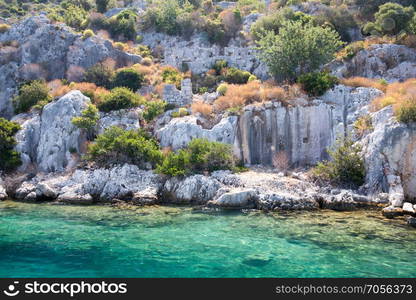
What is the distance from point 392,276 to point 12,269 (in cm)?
1261

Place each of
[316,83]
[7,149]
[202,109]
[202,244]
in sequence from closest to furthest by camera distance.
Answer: [202,244], [7,149], [316,83], [202,109]

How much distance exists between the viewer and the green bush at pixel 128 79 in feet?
127

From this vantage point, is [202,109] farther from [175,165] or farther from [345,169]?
[345,169]

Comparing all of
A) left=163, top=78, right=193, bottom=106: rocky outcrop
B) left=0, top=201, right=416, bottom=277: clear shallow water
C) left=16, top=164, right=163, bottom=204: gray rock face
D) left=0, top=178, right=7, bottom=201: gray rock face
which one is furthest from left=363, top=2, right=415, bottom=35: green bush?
left=0, top=178, right=7, bottom=201: gray rock face

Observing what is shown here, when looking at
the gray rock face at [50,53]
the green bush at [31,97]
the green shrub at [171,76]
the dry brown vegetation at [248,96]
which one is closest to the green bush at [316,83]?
the dry brown vegetation at [248,96]

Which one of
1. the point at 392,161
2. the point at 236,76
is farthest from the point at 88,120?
the point at 392,161

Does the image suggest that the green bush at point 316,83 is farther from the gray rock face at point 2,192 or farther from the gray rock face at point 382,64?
the gray rock face at point 2,192

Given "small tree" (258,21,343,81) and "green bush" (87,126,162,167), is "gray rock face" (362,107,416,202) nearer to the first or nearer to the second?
"small tree" (258,21,343,81)

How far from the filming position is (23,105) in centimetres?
3428

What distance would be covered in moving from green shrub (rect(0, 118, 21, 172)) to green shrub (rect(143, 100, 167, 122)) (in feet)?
37.0

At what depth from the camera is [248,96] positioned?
30.2 metres

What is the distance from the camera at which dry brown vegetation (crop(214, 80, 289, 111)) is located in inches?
1151

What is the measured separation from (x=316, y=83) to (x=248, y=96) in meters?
5.84

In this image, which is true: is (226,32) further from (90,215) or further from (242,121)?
(90,215)
